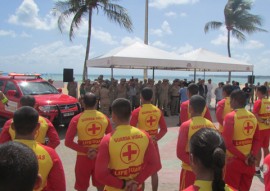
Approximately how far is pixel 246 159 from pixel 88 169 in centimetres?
210

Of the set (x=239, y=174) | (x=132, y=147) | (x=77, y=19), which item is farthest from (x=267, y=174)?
(x=77, y=19)

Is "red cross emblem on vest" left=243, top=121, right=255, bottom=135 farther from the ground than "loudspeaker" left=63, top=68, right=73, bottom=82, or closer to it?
closer to it

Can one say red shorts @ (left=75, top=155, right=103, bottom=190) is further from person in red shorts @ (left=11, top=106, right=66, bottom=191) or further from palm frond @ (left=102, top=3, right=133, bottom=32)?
palm frond @ (left=102, top=3, right=133, bottom=32)

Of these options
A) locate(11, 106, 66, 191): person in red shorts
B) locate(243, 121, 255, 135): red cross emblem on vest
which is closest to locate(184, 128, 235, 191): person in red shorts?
locate(11, 106, 66, 191): person in red shorts

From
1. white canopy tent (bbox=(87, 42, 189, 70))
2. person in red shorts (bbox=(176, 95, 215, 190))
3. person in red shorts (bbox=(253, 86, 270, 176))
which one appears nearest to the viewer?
person in red shorts (bbox=(176, 95, 215, 190))

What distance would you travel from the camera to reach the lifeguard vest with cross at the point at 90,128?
429 centimetres

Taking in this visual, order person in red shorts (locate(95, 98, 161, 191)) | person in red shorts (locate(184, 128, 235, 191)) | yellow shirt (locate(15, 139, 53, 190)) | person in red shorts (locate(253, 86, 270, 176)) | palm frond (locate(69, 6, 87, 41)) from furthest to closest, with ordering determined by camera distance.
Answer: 1. palm frond (locate(69, 6, 87, 41))
2. person in red shorts (locate(253, 86, 270, 176))
3. person in red shorts (locate(95, 98, 161, 191))
4. yellow shirt (locate(15, 139, 53, 190))
5. person in red shorts (locate(184, 128, 235, 191))

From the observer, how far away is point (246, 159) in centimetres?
416

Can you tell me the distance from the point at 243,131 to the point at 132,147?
1.80 meters

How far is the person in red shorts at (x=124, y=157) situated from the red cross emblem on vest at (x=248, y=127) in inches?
61.6

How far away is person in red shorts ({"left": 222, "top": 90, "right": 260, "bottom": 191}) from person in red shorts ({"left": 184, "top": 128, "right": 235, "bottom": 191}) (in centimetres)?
204

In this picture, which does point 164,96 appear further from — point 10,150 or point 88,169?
point 10,150

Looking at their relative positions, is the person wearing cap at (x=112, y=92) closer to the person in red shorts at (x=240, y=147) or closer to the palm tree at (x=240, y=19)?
the person in red shorts at (x=240, y=147)

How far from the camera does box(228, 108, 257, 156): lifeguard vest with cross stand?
4.20 m
